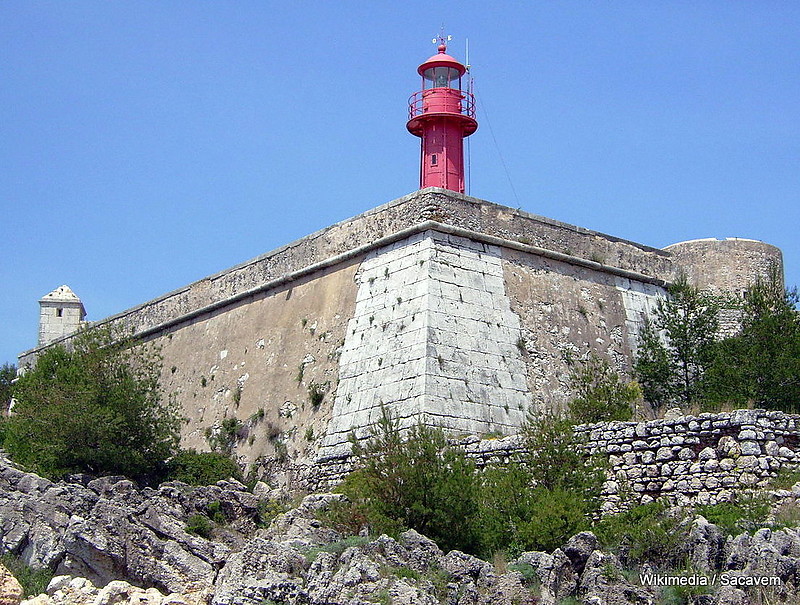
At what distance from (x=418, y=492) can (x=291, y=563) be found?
9.16 ft

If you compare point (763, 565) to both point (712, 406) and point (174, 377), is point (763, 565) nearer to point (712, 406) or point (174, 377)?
point (712, 406)

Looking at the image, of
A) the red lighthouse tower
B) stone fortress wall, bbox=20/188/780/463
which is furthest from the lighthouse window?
stone fortress wall, bbox=20/188/780/463

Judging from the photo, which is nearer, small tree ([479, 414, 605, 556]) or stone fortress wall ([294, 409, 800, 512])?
small tree ([479, 414, 605, 556])

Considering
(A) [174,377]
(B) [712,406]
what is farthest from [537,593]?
(A) [174,377]

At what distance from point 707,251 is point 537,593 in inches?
563

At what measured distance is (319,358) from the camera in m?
22.9

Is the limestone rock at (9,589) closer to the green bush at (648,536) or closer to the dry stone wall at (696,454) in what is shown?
the green bush at (648,536)

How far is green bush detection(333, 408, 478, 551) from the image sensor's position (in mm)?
15148

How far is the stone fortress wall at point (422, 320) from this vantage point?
813 inches

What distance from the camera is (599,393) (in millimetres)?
19484

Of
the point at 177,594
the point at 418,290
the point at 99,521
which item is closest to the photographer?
the point at 177,594

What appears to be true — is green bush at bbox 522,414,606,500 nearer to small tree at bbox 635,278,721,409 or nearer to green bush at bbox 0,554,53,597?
small tree at bbox 635,278,721,409

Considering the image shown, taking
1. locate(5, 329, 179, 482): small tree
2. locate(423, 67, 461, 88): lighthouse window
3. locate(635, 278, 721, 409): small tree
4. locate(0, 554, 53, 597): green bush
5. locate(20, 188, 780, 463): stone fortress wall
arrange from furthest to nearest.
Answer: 1. locate(423, 67, 461, 88): lighthouse window
2. locate(635, 278, 721, 409): small tree
3. locate(20, 188, 780, 463): stone fortress wall
4. locate(5, 329, 179, 482): small tree
5. locate(0, 554, 53, 597): green bush

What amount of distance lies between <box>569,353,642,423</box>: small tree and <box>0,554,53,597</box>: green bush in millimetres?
7610
